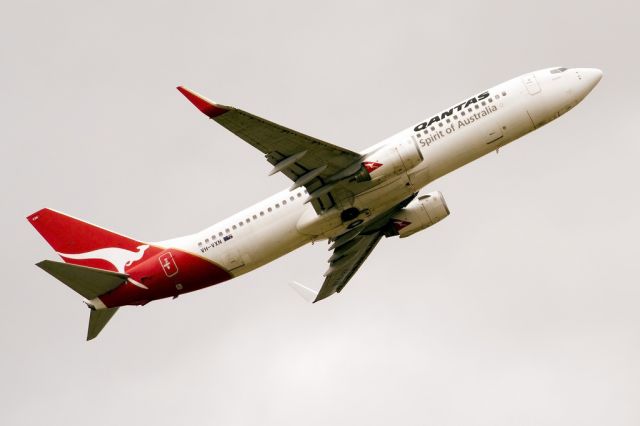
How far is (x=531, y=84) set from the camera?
6241 cm

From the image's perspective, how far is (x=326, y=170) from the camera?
2376 inches

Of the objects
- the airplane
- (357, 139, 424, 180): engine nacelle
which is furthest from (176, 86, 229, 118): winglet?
(357, 139, 424, 180): engine nacelle

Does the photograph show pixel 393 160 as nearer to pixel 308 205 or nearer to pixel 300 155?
pixel 300 155

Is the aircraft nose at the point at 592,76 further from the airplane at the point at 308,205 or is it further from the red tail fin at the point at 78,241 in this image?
the red tail fin at the point at 78,241

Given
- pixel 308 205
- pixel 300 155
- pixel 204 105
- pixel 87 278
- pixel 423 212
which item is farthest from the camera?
pixel 423 212

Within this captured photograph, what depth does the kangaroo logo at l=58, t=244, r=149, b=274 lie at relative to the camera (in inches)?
2517

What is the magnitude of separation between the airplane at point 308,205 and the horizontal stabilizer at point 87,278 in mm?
58

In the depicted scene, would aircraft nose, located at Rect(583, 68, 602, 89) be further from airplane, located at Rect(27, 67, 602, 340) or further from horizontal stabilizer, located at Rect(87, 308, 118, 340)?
horizontal stabilizer, located at Rect(87, 308, 118, 340)

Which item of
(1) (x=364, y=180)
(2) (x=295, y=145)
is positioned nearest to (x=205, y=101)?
(2) (x=295, y=145)

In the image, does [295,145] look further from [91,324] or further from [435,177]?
[91,324]

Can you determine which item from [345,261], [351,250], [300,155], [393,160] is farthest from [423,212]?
[300,155]

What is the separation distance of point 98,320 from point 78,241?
16.5 feet

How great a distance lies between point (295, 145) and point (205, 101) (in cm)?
702

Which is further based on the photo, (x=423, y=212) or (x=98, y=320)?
(x=423, y=212)
